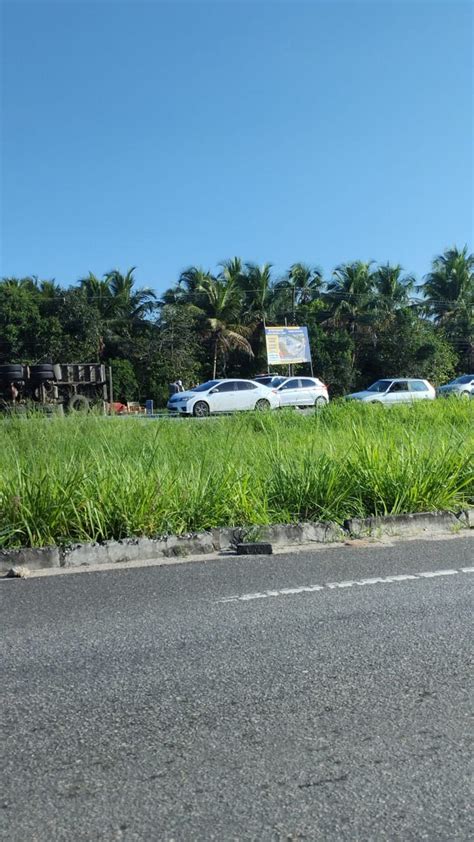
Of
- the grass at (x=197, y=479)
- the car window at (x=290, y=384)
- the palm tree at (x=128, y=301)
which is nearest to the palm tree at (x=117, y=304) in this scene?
the palm tree at (x=128, y=301)

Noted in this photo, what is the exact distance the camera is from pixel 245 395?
1160 inches

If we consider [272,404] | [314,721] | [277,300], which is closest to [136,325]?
[277,300]

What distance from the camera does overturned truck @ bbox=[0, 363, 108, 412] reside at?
22156 millimetres

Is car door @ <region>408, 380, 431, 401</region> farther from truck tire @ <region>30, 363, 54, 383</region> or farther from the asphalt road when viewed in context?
the asphalt road

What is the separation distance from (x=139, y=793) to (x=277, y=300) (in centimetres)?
4538

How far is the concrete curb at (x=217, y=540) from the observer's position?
592 cm

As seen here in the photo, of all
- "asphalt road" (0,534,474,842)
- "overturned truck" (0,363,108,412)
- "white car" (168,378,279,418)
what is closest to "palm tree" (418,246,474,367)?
"white car" (168,378,279,418)

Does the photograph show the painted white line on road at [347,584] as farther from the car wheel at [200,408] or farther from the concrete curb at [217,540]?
the car wheel at [200,408]

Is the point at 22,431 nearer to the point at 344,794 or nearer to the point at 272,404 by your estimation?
the point at 344,794

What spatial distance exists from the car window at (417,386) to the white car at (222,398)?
19.5 ft

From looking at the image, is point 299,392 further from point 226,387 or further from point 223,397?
point 223,397

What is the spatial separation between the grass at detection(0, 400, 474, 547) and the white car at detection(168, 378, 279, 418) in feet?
57.1

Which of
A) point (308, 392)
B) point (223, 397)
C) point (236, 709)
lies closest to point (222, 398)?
point (223, 397)

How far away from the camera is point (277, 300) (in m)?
47.2
